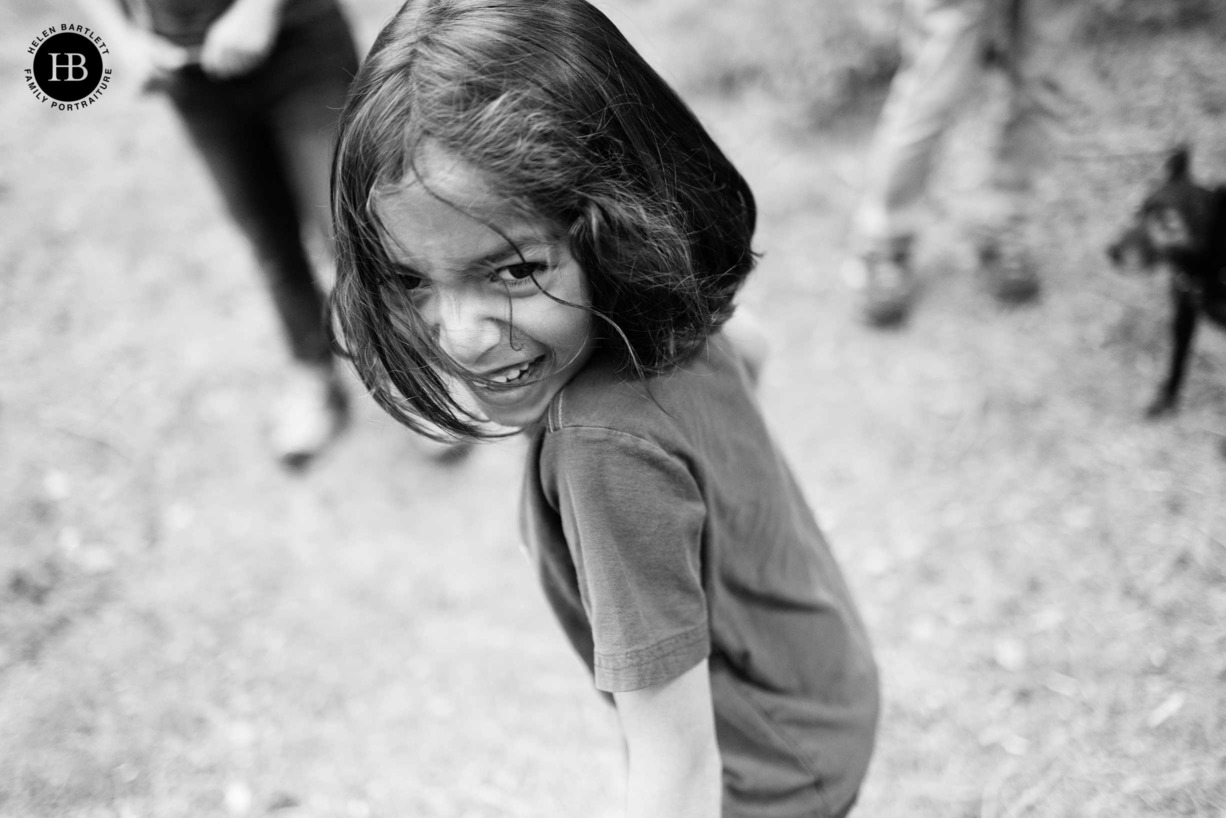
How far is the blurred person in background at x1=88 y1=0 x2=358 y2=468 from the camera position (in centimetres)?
209

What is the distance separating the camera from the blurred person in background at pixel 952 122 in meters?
2.58

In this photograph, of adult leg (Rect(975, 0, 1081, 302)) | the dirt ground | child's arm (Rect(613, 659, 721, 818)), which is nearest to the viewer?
child's arm (Rect(613, 659, 721, 818))

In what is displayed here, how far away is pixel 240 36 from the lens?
2035 millimetres

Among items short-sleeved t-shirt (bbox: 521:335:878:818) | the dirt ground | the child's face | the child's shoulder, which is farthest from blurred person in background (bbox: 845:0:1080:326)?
the child's face

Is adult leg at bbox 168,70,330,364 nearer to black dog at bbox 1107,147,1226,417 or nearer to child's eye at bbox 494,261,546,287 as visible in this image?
child's eye at bbox 494,261,546,287

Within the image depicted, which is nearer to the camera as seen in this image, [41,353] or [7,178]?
[41,353]

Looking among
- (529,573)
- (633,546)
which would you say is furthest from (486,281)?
(529,573)

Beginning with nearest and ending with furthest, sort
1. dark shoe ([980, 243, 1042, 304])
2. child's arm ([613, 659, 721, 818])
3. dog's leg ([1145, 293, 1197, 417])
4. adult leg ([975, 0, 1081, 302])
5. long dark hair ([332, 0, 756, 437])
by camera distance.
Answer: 1. long dark hair ([332, 0, 756, 437])
2. child's arm ([613, 659, 721, 818])
3. dog's leg ([1145, 293, 1197, 417])
4. adult leg ([975, 0, 1081, 302])
5. dark shoe ([980, 243, 1042, 304])

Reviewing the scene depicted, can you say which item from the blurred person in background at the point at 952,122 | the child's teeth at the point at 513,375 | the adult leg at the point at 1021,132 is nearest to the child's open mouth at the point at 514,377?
the child's teeth at the point at 513,375

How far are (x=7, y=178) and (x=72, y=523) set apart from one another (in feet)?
8.66

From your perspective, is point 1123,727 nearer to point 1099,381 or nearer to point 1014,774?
point 1014,774

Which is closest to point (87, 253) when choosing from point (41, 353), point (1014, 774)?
point (41, 353)

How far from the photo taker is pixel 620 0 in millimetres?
4836
